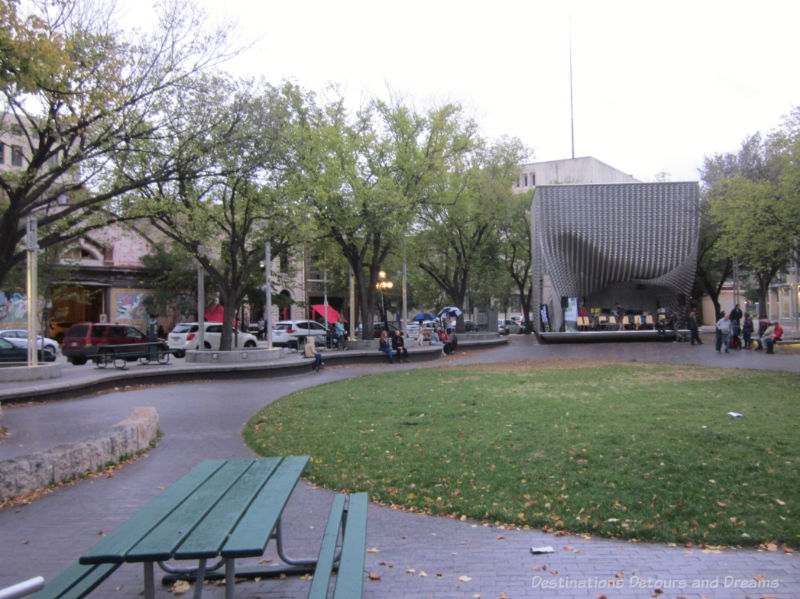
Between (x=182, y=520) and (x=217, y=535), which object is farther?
(x=182, y=520)

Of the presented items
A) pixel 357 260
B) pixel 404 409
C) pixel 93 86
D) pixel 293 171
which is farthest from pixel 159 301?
pixel 404 409

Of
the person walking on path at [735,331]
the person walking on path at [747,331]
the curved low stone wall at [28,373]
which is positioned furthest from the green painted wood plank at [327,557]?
the person walking on path at [747,331]

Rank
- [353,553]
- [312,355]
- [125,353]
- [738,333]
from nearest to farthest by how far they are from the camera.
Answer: [353,553], [125,353], [312,355], [738,333]

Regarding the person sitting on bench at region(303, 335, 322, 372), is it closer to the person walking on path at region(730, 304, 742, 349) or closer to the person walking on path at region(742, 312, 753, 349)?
the person walking on path at region(730, 304, 742, 349)

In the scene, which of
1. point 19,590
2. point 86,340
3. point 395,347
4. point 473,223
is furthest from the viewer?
point 473,223

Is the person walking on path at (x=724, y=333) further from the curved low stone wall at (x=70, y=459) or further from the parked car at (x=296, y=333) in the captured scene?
the curved low stone wall at (x=70, y=459)

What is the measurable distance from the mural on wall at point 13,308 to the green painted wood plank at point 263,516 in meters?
37.0

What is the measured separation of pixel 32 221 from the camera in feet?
49.1

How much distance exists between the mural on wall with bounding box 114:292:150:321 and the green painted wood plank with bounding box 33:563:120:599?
133 ft

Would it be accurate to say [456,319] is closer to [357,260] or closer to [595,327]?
[595,327]

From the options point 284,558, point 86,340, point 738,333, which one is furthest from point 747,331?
point 86,340

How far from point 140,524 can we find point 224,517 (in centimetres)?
41

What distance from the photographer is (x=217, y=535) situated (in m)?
2.97

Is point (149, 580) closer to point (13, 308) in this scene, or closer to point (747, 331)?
point (747, 331)
